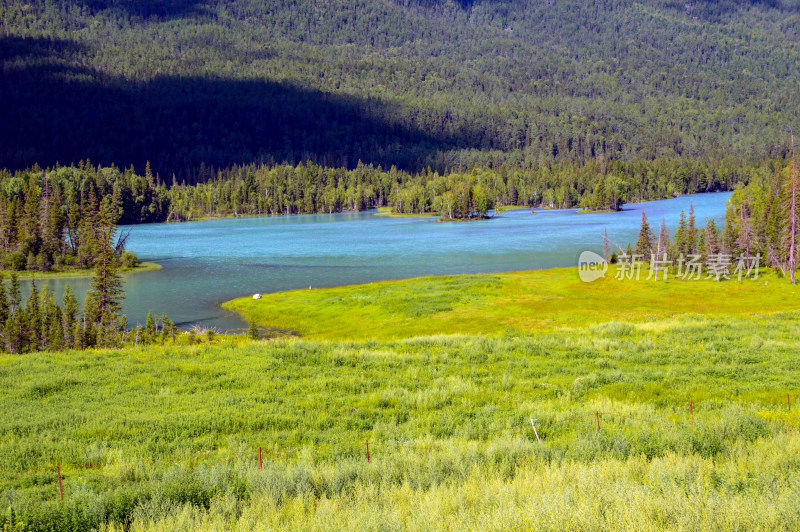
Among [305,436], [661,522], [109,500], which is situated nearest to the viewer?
[661,522]

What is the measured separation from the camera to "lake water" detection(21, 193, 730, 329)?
63.9 metres

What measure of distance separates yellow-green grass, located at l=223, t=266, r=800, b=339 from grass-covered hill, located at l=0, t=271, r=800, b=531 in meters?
18.2

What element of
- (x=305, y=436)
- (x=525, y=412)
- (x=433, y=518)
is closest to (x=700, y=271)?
(x=525, y=412)

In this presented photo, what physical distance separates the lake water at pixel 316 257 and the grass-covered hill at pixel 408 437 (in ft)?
98.4

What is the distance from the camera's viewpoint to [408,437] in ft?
42.2

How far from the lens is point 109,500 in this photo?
856 centimetres

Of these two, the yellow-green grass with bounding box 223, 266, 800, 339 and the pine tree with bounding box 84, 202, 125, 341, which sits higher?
the pine tree with bounding box 84, 202, 125, 341

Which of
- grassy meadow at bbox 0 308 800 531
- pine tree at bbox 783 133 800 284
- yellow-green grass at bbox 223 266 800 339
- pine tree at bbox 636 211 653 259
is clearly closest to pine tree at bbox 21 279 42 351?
yellow-green grass at bbox 223 266 800 339

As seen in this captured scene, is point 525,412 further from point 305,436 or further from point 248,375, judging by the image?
point 248,375

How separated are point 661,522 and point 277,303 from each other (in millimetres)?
52263

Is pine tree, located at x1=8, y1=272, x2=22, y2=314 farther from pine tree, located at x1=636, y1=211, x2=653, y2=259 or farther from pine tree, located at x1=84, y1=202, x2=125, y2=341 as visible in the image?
pine tree, located at x1=636, y1=211, x2=653, y2=259

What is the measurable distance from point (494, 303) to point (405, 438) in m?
40.2

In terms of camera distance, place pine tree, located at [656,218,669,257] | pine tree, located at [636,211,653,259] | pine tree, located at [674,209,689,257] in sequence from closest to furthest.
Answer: pine tree, located at [674,209,689,257], pine tree, located at [656,218,669,257], pine tree, located at [636,211,653,259]

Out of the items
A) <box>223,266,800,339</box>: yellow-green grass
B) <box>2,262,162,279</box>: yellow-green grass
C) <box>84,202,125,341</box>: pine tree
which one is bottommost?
<box>223,266,800,339</box>: yellow-green grass
